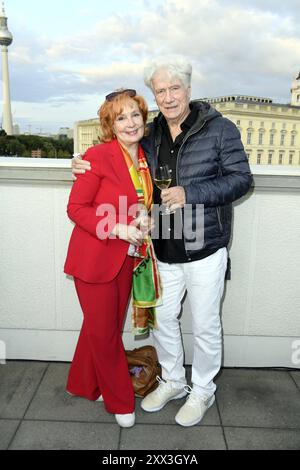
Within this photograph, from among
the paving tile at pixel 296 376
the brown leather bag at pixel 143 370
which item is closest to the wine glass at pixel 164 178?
the brown leather bag at pixel 143 370

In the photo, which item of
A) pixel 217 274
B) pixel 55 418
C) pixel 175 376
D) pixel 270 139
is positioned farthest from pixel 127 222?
pixel 270 139

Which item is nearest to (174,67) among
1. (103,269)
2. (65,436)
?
(103,269)

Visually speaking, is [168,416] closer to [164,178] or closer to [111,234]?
[111,234]

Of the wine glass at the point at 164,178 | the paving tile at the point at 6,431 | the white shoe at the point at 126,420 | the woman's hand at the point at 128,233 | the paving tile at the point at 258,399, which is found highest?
the wine glass at the point at 164,178

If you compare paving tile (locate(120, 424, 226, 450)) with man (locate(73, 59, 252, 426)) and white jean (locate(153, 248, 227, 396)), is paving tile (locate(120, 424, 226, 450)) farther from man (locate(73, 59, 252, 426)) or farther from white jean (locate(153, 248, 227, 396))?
white jean (locate(153, 248, 227, 396))

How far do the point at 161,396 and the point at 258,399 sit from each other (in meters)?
0.66

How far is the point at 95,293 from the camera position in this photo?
83.7 inches

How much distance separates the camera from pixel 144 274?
2250 millimetres

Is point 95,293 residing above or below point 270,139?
below

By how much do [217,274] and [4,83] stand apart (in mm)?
100634

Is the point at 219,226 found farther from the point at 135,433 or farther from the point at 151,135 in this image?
the point at 135,433

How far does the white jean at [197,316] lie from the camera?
2.15 metres

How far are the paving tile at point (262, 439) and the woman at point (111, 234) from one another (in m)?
0.58

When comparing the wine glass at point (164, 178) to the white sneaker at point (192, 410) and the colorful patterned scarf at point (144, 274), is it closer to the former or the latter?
the colorful patterned scarf at point (144, 274)
